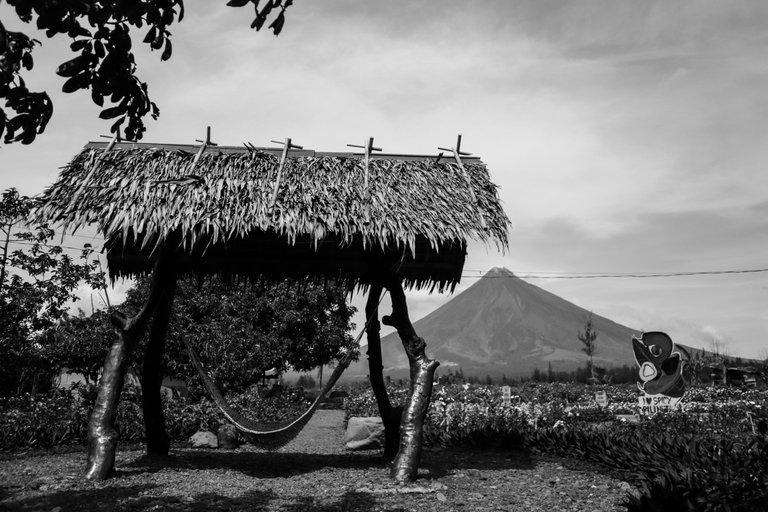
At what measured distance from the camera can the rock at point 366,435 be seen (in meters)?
10.9

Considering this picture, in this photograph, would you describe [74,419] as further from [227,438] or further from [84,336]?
[84,336]

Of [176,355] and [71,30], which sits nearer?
[71,30]

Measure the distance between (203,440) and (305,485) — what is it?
183 inches

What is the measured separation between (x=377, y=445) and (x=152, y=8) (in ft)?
30.4

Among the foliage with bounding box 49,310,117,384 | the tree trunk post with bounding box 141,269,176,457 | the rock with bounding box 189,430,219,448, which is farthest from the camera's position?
the foliage with bounding box 49,310,117,384

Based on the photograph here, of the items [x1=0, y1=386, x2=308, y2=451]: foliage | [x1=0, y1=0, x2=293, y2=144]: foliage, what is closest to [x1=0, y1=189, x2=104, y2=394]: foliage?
[x1=0, y1=386, x2=308, y2=451]: foliage

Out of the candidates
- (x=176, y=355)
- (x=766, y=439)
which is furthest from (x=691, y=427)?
(x=176, y=355)

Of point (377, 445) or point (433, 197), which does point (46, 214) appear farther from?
point (377, 445)

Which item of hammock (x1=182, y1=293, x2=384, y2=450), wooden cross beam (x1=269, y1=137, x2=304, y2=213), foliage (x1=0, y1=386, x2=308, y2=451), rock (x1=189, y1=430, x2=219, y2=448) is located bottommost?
rock (x1=189, y1=430, x2=219, y2=448)

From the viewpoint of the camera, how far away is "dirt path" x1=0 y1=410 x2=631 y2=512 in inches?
225

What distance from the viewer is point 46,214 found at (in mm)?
7047

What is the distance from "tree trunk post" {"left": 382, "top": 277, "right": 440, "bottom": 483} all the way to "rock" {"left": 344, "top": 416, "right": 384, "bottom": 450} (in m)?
4.02

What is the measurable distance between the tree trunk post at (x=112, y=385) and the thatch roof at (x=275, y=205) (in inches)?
17.5

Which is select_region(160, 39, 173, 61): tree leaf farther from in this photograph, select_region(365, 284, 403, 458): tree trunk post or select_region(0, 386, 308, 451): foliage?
select_region(0, 386, 308, 451): foliage
